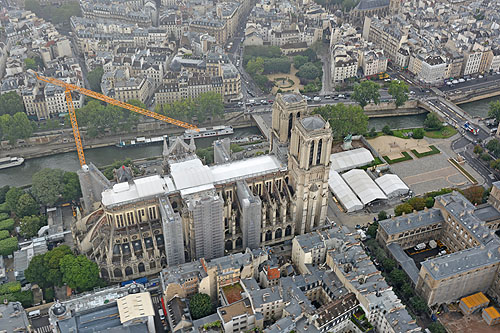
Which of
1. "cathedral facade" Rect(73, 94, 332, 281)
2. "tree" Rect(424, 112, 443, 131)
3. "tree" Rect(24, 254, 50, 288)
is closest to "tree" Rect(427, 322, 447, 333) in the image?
"cathedral facade" Rect(73, 94, 332, 281)

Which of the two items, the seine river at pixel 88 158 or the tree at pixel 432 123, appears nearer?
the seine river at pixel 88 158

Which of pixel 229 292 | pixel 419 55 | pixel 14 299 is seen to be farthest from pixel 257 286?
pixel 419 55

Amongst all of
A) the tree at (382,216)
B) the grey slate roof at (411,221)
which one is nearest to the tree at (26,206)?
the grey slate roof at (411,221)

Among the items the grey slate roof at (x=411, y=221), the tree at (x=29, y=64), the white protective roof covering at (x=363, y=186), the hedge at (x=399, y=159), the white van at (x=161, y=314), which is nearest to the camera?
the white van at (x=161, y=314)

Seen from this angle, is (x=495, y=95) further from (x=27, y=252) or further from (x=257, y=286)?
(x=27, y=252)

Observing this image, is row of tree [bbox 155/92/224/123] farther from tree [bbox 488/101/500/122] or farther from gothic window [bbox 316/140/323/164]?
tree [bbox 488/101/500/122]

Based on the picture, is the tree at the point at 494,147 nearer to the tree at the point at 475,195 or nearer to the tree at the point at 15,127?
the tree at the point at 475,195
